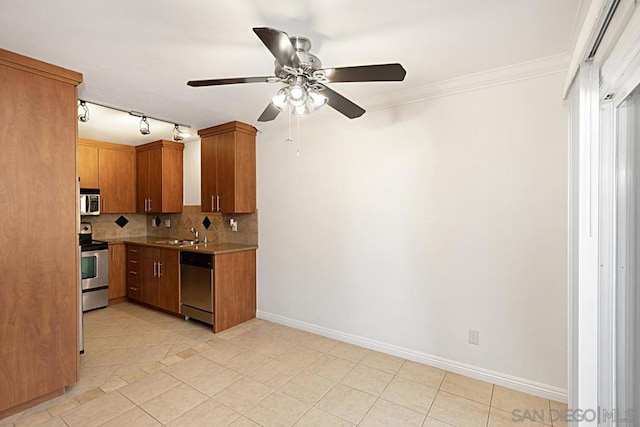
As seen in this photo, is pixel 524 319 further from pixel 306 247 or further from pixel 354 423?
pixel 306 247

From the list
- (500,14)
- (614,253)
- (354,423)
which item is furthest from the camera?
(354,423)

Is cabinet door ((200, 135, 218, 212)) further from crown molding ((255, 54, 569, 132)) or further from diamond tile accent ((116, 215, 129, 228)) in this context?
diamond tile accent ((116, 215, 129, 228))

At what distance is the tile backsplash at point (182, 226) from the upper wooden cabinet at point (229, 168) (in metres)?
0.35

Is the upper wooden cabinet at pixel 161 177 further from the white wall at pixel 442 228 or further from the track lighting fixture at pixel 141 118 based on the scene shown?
the white wall at pixel 442 228

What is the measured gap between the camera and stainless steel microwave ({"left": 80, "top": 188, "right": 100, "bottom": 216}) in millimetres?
4348

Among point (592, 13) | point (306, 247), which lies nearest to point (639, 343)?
point (592, 13)

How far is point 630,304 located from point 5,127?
362cm

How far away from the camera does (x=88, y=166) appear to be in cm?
453

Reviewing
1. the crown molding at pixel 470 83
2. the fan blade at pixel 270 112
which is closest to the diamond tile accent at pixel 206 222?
the crown molding at pixel 470 83

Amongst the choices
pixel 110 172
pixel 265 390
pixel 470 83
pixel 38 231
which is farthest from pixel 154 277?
pixel 470 83

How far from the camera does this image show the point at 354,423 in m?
1.97

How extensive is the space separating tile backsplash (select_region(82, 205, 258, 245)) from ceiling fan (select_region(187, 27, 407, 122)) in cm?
233

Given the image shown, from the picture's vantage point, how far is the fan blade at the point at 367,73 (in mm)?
1515

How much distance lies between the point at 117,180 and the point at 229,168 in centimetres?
246
